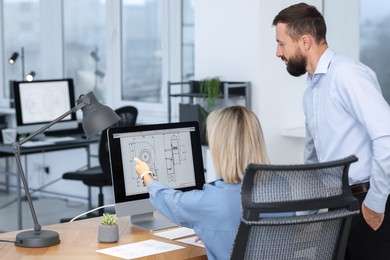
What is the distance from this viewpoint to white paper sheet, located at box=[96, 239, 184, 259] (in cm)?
277

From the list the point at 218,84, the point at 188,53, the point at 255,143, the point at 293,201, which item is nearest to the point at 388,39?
the point at 218,84

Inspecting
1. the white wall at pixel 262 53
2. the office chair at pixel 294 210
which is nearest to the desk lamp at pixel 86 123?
the office chair at pixel 294 210

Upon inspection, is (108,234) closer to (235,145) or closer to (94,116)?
(94,116)

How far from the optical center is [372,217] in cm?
282

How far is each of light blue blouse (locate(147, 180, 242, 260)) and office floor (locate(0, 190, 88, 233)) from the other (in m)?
4.05

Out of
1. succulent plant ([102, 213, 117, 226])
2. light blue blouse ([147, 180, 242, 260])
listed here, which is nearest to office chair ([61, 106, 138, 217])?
succulent plant ([102, 213, 117, 226])

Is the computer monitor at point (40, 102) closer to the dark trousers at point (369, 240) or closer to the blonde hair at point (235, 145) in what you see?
the dark trousers at point (369, 240)

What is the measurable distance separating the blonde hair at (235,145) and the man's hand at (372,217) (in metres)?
0.56

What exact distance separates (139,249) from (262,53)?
2.39 metres

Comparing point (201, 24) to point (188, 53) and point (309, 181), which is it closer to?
point (188, 53)

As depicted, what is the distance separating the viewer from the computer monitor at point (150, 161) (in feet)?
→ 10.2

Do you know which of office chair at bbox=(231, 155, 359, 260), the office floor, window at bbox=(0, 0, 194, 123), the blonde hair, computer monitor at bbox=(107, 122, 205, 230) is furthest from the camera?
window at bbox=(0, 0, 194, 123)

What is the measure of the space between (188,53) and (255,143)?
426 cm

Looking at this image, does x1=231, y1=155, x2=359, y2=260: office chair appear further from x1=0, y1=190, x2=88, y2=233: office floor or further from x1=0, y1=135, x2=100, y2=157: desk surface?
x1=0, y1=190, x2=88, y2=233: office floor
